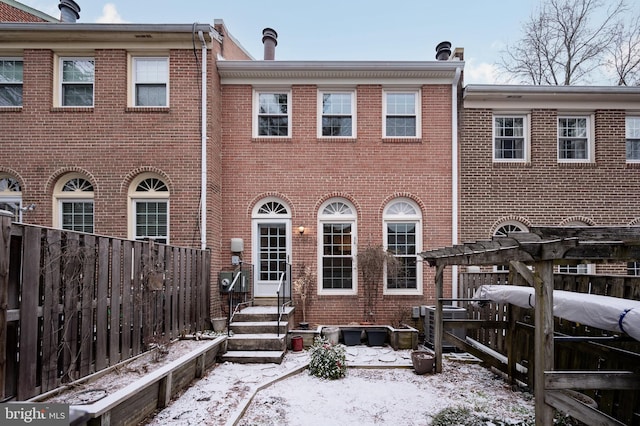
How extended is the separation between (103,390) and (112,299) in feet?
4.11

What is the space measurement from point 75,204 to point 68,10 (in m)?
5.59

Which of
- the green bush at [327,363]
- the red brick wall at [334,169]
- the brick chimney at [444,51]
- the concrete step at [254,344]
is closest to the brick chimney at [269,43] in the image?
the red brick wall at [334,169]

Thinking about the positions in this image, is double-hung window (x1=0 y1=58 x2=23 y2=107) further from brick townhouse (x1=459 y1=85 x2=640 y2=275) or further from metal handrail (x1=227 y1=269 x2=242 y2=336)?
brick townhouse (x1=459 y1=85 x2=640 y2=275)

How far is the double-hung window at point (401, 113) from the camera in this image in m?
8.91

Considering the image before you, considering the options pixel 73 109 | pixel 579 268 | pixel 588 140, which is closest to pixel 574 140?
pixel 588 140

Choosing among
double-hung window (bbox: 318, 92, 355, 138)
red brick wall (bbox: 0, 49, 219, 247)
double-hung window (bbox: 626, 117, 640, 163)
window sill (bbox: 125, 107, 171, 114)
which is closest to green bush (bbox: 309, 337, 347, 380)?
red brick wall (bbox: 0, 49, 219, 247)

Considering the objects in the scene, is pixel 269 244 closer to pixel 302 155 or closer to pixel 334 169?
pixel 302 155

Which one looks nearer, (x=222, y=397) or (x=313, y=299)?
(x=222, y=397)

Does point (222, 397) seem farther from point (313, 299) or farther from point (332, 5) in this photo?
point (332, 5)

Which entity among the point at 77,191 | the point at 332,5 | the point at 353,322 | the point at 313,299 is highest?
the point at 332,5

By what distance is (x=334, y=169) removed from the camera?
8742 mm

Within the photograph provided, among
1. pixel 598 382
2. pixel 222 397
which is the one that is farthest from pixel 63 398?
pixel 598 382

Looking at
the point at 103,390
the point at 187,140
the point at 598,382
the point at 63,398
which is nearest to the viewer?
the point at 598,382

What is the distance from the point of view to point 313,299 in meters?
8.50
